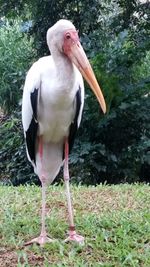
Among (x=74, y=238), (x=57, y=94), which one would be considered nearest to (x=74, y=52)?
(x=57, y=94)

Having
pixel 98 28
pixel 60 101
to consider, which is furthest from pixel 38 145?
pixel 98 28

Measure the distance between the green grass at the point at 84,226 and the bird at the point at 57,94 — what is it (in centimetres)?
12

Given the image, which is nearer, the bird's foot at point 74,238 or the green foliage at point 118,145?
the bird's foot at point 74,238

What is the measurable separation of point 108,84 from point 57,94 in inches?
136

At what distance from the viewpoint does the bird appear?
3.85 meters

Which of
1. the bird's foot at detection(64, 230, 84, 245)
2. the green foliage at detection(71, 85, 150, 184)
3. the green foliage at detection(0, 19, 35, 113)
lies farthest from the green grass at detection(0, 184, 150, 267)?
the green foliage at detection(0, 19, 35, 113)

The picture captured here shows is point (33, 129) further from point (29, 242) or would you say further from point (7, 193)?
point (7, 193)

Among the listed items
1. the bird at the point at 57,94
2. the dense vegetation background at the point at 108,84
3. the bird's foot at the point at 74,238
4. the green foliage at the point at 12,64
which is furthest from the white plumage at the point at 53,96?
the green foliage at the point at 12,64

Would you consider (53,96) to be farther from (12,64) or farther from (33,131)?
(12,64)

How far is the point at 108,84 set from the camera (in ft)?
23.8

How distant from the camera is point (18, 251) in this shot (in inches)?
154

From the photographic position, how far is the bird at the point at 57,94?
3.85 m

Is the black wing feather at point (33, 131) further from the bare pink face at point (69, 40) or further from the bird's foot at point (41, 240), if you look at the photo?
the bird's foot at point (41, 240)

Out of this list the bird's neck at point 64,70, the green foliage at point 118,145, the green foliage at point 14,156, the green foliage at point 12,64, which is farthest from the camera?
the green foliage at point 12,64
